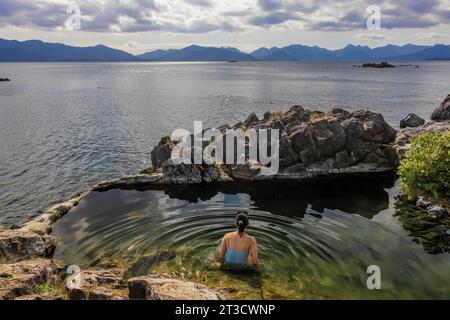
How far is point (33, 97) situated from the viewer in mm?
132250

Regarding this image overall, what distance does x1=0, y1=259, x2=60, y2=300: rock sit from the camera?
16438mm

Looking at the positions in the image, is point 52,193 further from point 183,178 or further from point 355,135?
point 355,135

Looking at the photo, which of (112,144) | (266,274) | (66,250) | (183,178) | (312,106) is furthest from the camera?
(312,106)

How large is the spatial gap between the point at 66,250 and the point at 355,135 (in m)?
33.9

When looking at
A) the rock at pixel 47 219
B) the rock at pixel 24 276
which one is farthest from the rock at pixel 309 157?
the rock at pixel 24 276


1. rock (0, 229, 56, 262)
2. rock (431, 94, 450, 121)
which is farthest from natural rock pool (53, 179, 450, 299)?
rock (431, 94, 450, 121)

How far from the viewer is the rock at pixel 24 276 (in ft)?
53.9

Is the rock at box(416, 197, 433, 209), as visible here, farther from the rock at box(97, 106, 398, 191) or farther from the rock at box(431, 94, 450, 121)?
the rock at box(431, 94, 450, 121)

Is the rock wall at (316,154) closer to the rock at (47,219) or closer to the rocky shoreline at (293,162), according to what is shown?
the rocky shoreline at (293,162)

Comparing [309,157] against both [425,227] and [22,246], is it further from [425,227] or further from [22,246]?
[22,246]

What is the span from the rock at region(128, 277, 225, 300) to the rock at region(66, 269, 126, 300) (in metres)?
0.74

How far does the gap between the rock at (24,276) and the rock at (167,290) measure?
16.8 feet

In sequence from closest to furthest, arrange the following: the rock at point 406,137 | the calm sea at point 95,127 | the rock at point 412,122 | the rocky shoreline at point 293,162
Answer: the rocky shoreline at point 293,162 → the calm sea at point 95,127 → the rock at point 406,137 → the rock at point 412,122
